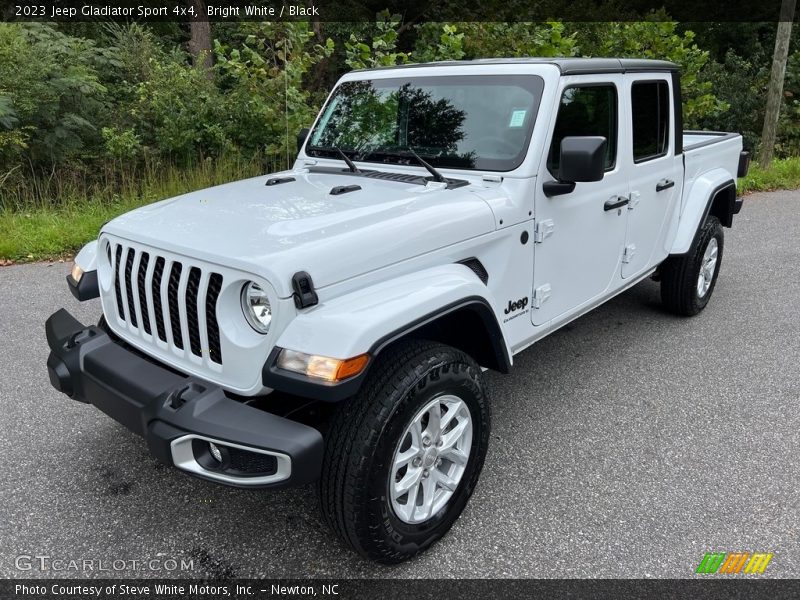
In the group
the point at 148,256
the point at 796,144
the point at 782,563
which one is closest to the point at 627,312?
the point at 782,563

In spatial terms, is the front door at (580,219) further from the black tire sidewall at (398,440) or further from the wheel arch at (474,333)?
the black tire sidewall at (398,440)

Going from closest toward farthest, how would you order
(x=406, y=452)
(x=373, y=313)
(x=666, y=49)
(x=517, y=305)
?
(x=373, y=313) → (x=406, y=452) → (x=517, y=305) → (x=666, y=49)

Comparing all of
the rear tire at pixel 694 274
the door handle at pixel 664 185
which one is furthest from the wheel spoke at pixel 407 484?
the rear tire at pixel 694 274

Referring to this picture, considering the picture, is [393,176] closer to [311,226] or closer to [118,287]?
[311,226]

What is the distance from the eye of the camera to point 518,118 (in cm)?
319

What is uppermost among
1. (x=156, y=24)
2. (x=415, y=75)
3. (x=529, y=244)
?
(x=156, y=24)

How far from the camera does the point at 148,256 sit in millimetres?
2586

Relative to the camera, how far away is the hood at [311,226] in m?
2.28

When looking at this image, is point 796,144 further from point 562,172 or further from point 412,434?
point 412,434

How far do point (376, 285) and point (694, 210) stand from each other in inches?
125

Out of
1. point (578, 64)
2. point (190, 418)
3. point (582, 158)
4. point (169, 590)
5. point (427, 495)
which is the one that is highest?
point (578, 64)

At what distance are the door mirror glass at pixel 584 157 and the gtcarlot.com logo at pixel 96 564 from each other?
2318mm

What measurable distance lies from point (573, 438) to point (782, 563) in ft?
3.63

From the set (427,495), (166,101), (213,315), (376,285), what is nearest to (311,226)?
(376,285)
